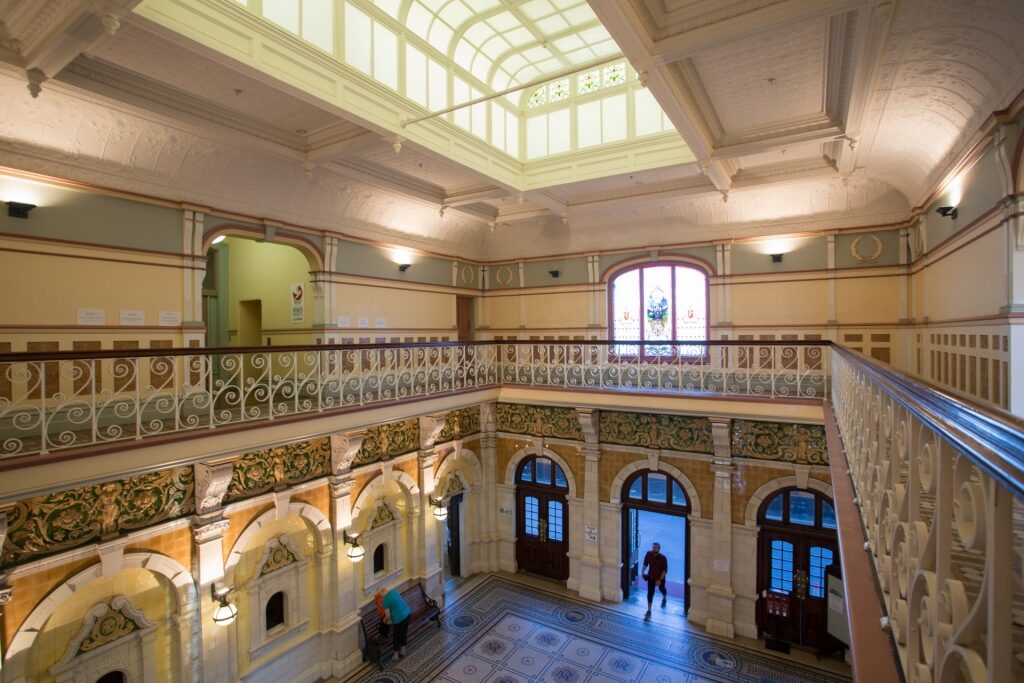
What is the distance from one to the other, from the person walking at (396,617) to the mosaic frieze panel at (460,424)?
269 centimetres

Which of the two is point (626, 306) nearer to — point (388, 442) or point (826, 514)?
point (826, 514)

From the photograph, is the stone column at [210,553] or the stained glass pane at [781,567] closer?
the stone column at [210,553]

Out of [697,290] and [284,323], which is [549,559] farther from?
[284,323]

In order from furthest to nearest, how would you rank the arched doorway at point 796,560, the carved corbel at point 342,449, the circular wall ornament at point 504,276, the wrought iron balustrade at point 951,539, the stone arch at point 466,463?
the circular wall ornament at point 504,276
the stone arch at point 466,463
the arched doorway at point 796,560
the carved corbel at point 342,449
the wrought iron balustrade at point 951,539

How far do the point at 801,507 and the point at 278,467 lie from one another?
7827mm

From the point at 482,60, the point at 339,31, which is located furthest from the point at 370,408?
the point at 482,60

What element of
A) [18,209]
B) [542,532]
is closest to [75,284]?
[18,209]

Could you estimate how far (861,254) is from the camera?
8.68m

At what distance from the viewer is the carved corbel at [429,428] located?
881 centimetres

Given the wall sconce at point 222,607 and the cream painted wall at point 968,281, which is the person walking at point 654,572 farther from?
the wall sconce at point 222,607

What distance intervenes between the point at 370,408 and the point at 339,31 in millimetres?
4470

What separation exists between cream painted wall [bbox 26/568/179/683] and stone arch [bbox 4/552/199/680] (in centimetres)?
9

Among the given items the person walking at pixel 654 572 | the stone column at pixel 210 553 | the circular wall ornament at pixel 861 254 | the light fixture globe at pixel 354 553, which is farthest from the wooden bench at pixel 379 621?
the circular wall ornament at pixel 861 254

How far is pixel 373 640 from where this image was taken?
770 cm
